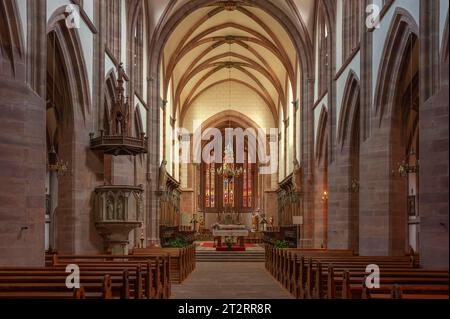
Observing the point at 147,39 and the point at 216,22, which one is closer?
the point at 147,39

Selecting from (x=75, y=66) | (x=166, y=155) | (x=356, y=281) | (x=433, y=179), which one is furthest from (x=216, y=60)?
(x=356, y=281)

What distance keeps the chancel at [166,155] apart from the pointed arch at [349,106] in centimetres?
8

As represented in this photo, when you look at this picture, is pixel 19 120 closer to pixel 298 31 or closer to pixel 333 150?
pixel 333 150

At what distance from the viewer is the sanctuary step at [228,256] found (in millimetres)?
28375

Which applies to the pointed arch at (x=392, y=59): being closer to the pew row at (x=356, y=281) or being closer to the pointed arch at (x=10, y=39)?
the pew row at (x=356, y=281)

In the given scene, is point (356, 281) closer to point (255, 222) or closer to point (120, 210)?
point (120, 210)

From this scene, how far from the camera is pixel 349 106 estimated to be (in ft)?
72.7

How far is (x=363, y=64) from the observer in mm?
18766

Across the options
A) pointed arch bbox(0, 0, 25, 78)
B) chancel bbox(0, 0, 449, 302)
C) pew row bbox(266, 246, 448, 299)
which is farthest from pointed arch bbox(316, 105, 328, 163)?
pointed arch bbox(0, 0, 25, 78)

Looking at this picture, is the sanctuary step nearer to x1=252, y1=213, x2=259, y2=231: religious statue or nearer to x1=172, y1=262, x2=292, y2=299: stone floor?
x1=172, y1=262, x2=292, y2=299: stone floor

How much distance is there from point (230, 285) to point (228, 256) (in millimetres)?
12018

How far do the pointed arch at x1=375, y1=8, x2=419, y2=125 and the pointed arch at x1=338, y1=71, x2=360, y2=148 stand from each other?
10.1ft
